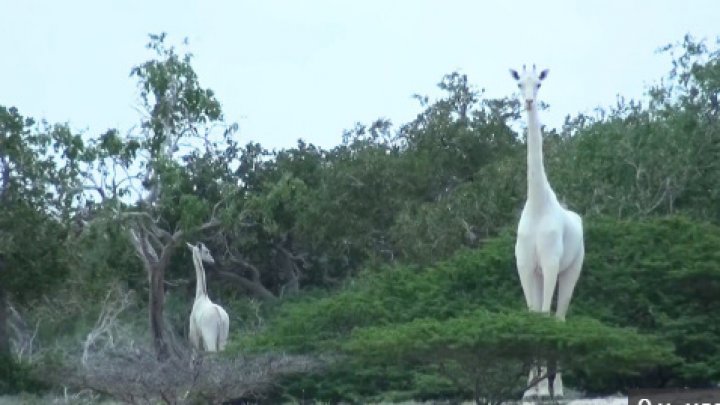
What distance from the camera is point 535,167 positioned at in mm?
18328

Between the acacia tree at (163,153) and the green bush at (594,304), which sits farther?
the acacia tree at (163,153)

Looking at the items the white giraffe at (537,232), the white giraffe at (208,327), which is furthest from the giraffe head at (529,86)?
the white giraffe at (208,327)

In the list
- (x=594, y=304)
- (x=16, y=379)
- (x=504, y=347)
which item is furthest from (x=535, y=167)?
(x=16, y=379)

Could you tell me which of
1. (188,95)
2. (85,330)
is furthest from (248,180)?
(188,95)

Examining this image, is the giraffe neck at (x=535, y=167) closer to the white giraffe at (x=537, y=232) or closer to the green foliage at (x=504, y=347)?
the white giraffe at (x=537, y=232)

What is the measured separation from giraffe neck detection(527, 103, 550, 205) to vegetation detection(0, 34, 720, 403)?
4.62ft

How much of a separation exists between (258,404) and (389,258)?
18711 mm

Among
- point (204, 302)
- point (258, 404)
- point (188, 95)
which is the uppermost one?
point (188, 95)

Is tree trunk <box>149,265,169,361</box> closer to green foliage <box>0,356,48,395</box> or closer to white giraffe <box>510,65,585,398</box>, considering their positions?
green foliage <box>0,356,48,395</box>

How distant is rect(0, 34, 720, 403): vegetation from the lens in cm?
1773

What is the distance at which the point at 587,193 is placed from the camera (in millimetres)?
31562

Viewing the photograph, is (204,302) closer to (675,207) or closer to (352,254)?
(675,207)

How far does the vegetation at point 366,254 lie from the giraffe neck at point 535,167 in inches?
55.4

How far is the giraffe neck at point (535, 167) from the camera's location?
18.3 meters
